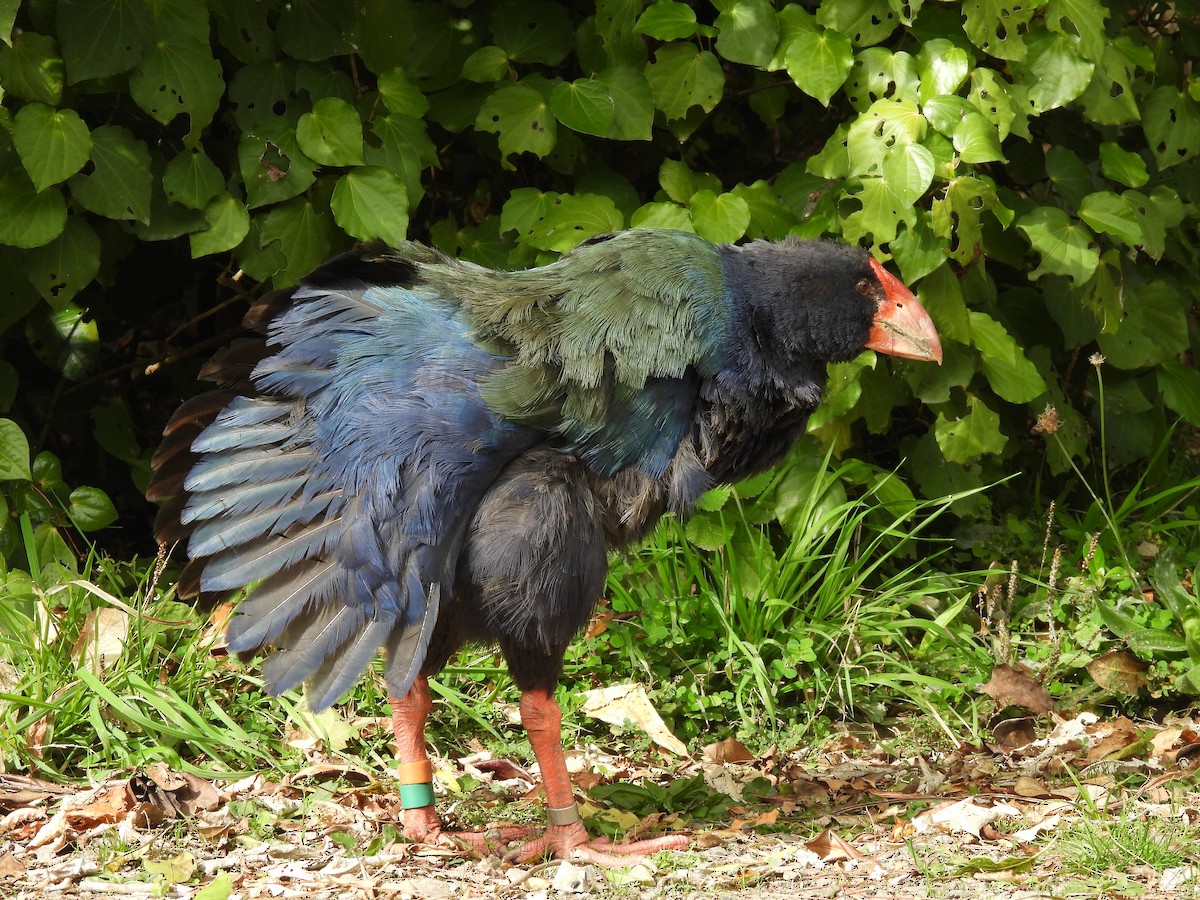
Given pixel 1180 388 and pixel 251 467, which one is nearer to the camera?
pixel 251 467

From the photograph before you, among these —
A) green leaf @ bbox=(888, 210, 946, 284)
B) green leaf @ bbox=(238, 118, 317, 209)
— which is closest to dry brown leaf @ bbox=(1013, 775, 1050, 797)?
green leaf @ bbox=(888, 210, 946, 284)

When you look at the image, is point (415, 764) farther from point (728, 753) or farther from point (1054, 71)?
point (1054, 71)

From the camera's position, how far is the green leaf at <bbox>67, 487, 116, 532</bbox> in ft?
15.1

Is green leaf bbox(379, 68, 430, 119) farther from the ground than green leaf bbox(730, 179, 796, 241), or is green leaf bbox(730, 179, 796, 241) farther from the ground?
green leaf bbox(379, 68, 430, 119)

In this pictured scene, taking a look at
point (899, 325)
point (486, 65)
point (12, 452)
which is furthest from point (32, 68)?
point (899, 325)

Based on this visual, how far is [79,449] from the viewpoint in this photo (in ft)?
16.9

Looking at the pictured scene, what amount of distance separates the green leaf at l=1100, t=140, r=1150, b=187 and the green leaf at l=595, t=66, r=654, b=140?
161 centimetres

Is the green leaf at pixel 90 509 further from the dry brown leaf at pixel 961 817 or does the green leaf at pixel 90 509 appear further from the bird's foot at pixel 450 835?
the dry brown leaf at pixel 961 817

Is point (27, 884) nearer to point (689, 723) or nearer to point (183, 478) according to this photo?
point (183, 478)

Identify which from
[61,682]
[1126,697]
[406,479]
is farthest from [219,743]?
[1126,697]

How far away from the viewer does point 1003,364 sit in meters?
4.57

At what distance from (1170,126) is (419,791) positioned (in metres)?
3.46

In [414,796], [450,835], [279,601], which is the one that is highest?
[279,601]

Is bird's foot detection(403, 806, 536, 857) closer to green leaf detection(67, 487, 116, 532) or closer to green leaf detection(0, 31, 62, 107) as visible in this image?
green leaf detection(67, 487, 116, 532)
